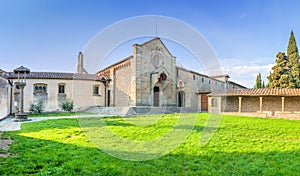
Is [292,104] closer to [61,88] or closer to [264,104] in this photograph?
[264,104]

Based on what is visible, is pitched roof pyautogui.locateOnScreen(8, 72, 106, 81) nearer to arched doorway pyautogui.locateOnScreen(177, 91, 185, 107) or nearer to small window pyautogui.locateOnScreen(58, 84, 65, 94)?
small window pyautogui.locateOnScreen(58, 84, 65, 94)

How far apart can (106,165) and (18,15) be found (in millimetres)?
11072

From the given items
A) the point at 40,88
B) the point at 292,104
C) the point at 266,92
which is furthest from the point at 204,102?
the point at 40,88

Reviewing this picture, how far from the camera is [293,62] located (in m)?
23.2

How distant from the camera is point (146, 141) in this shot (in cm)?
666

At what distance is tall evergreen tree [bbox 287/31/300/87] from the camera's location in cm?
2239

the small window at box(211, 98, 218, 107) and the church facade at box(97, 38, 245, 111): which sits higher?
the church facade at box(97, 38, 245, 111)

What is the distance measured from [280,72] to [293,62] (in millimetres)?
1778

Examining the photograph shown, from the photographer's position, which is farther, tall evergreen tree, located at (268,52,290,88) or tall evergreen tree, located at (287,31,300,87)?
tall evergreen tree, located at (268,52,290,88)

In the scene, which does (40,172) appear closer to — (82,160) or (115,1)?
(82,160)

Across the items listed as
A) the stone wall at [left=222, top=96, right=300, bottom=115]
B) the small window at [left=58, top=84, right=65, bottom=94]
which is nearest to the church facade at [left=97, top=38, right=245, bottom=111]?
the stone wall at [left=222, top=96, right=300, bottom=115]

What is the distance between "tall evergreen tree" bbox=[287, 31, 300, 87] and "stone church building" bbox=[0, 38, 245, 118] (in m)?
10.2

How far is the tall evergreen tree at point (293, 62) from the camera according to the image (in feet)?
73.5

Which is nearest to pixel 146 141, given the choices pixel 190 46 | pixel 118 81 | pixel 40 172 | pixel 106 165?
pixel 106 165
